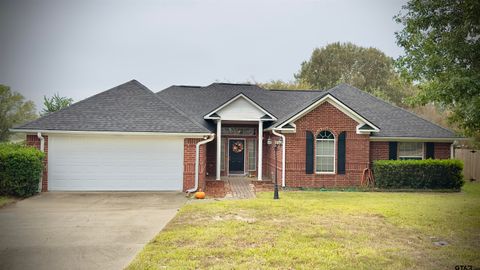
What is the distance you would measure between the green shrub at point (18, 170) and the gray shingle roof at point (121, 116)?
1.56 metres

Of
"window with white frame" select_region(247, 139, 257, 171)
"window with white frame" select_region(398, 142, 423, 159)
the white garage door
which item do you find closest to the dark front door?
"window with white frame" select_region(247, 139, 257, 171)

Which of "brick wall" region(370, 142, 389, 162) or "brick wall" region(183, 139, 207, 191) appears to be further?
"brick wall" region(370, 142, 389, 162)

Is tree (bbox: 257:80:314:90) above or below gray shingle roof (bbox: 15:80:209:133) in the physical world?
above

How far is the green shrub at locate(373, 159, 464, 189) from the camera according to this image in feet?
51.1

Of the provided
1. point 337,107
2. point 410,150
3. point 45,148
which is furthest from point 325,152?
point 45,148

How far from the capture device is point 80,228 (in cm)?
820

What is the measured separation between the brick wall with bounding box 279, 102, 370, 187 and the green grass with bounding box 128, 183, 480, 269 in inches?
140

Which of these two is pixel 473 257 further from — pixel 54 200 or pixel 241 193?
pixel 54 200

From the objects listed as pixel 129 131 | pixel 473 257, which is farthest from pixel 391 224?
pixel 129 131

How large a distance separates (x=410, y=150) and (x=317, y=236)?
39.1ft

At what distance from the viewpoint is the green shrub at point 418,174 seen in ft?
51.1

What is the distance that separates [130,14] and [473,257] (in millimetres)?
9488

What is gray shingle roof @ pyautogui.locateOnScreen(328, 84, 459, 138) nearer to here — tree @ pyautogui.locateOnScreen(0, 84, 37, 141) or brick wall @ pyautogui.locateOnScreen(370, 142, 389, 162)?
brick wall @ pyautogui.locateOnScreen(370, 142, 389, 162)

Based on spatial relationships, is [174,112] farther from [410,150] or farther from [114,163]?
[410,150]
